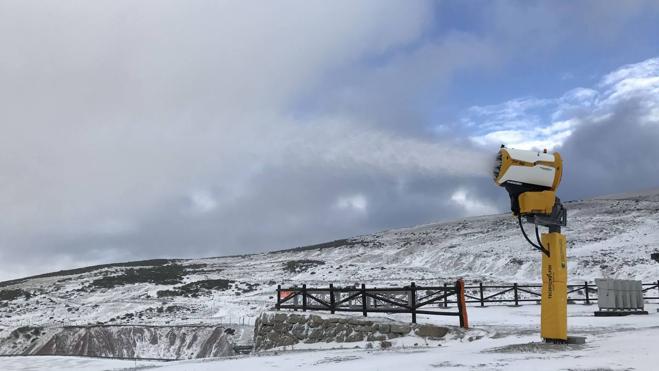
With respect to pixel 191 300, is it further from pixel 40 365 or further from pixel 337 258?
pixel 337 258

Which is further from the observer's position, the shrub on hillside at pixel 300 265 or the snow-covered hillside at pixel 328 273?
the shrub on hillside at pixel 300 265

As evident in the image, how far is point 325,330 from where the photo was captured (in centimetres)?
1752

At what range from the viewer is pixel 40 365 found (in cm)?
2019

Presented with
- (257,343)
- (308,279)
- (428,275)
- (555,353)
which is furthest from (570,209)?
(555,353)

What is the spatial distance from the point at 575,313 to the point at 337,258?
47838mm

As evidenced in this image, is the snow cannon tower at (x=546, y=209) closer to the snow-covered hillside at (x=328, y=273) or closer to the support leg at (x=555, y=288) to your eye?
the support leg at (x=555, y=288)

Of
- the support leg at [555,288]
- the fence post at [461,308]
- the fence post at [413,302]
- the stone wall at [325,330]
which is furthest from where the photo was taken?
the fence post at [413,302]

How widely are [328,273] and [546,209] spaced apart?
44.7 metres

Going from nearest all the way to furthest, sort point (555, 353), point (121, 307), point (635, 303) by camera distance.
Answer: point (555, 353)
point (635, 303)
point (121, 307)

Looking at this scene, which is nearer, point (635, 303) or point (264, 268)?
point (635, 303)

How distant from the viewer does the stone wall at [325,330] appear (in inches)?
623

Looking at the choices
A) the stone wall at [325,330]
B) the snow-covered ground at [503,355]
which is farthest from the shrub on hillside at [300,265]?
the snow-covered ground at [503,355]

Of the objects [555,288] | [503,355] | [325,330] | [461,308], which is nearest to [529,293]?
[461,308]

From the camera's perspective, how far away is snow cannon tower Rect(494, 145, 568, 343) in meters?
10.9
